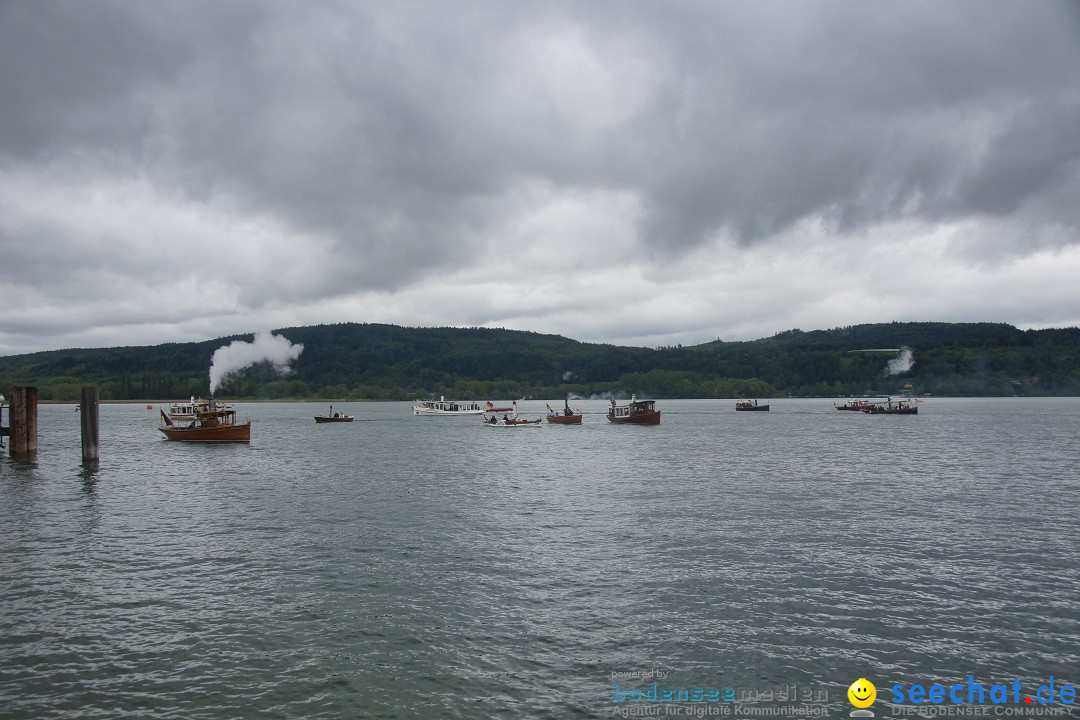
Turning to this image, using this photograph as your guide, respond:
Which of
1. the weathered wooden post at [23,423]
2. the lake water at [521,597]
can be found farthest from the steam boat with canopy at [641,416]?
the weathered wooden post at [23,423]

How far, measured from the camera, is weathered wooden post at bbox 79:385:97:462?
171 ft

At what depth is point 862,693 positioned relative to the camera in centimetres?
1301

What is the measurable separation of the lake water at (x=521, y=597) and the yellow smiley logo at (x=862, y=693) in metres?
0.17

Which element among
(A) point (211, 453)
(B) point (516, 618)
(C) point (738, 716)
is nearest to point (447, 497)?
(B) point (516, 618)

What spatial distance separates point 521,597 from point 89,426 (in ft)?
165

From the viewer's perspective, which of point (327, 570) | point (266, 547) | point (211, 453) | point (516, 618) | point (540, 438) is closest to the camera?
point (516, 618)

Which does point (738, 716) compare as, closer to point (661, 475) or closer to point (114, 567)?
point (114, 567)

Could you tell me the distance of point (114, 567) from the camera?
22.0m

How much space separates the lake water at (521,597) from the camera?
524 inches

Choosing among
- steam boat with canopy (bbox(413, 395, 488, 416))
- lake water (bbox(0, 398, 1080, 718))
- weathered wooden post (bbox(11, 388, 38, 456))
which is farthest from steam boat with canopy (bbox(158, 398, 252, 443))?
steam boat with canopy (bbox(413, 395, 488, 416))

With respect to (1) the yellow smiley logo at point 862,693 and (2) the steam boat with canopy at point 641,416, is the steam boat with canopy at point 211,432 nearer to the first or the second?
(2) the steam boat with canopy at point 641,416

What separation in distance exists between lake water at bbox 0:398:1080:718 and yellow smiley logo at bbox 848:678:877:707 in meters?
0.17

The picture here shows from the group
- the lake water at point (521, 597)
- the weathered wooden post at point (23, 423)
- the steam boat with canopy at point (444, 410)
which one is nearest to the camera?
the lake water at point (521, 597)

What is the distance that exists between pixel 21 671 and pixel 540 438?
80647 millimetres
